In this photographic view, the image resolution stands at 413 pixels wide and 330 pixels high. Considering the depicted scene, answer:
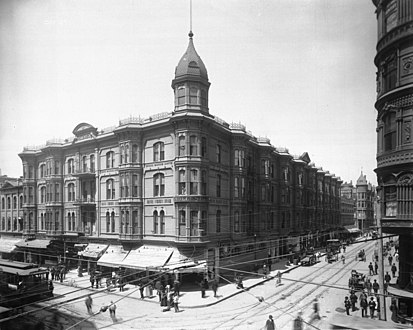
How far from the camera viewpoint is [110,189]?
28.4m

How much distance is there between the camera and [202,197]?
2334cm

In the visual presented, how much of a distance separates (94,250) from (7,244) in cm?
1424

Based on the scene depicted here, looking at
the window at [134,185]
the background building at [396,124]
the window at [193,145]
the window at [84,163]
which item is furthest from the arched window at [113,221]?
the background building at [396,124]

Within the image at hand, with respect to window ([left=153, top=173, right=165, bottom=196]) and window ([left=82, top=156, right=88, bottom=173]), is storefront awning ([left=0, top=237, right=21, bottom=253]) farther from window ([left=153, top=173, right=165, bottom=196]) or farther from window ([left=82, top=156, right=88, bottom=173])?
window ([left=153, top=173, right=165, bottom=196])

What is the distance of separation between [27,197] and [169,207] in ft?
70.4

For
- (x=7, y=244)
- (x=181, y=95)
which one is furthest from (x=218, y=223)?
(x=7, y=244)

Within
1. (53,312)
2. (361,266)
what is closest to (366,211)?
(361,266)

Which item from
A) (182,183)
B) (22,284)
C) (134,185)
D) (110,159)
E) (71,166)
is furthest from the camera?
(71,166)

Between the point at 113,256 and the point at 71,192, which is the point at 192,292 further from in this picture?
the point at 71,192

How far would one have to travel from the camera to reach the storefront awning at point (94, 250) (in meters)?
27.2

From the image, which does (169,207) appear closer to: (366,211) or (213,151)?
(213,151)

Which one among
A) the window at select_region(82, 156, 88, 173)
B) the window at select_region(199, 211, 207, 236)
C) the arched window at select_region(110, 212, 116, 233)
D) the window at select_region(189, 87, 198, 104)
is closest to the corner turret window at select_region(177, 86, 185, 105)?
the window at select_region(189, 87, 198, 104)

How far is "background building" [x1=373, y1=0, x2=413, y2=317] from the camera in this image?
39.4 feet

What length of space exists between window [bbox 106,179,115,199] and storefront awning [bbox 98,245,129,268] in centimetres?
461
